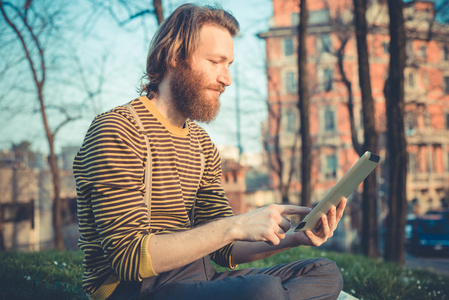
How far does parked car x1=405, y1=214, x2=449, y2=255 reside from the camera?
1862 cm

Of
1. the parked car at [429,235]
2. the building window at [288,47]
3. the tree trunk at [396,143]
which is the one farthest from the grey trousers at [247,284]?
the building window at [288,47]

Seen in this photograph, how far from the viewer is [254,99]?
22.9 m

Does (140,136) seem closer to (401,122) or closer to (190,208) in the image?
(190,208)

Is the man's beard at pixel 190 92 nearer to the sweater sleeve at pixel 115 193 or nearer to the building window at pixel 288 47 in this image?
the sweater sleeve at pixel 115 193

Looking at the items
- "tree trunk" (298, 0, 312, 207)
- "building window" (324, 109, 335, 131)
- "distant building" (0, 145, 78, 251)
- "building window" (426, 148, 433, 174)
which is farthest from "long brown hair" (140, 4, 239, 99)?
"building window" (426, 148, 433, 174)

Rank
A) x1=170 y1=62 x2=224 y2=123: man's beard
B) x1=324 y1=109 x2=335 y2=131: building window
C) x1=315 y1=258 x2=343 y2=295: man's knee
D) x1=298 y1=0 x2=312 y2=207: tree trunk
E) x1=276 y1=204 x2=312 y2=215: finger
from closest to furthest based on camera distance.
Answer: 1. x1=276 y1=204 x2=312 y2=215: finger
2. x1=315 y1=258 x2=343 y2=295: man's knee
3. x1=170 y1=62 x2=224 y2=123: man's beard
4. x1=298 y1=0 x2=312 y2=207: tree trunk
5. x1=324 y1=109 x2=335 y2=131: building window

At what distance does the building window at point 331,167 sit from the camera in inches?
1453

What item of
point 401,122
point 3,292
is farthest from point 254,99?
point 3,292

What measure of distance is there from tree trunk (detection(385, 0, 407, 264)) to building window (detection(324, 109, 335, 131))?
30.5m

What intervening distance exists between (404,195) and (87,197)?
715 cm

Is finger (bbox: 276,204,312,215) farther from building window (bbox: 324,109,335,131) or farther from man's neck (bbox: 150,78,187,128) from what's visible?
building window (bbox: 324,109,335,131)

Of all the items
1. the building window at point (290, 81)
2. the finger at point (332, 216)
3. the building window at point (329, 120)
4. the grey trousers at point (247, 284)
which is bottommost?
the grey trousers at point (247, 284)

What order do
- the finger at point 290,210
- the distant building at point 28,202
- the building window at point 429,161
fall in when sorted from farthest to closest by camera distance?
the building window at point 429,161 < the distant building at point 28,202 < the finger at point 290,210

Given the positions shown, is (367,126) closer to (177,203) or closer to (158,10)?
(158,10)
